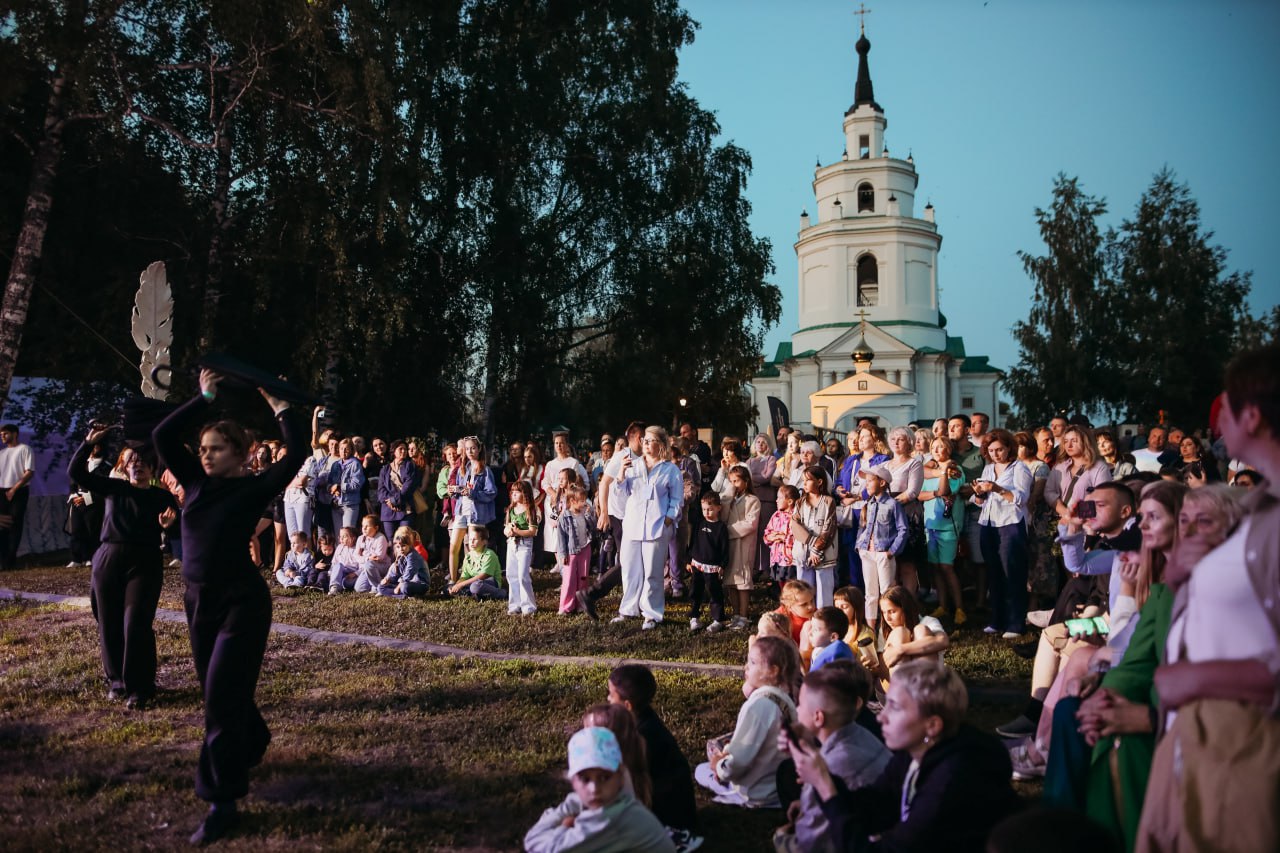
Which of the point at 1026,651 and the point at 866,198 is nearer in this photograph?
the point at 1026,651

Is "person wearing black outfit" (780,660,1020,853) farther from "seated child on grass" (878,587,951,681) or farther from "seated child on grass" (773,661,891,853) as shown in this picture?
"seated child on grass" (878,587,951,681)

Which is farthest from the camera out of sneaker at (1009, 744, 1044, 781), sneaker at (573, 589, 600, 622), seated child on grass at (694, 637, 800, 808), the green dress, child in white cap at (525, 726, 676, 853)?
sneaker at (573, 589, 600, 622)

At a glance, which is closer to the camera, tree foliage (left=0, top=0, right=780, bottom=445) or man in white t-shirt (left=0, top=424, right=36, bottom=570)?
man in white t-shirt (left=0, top=424, right=36, bottom=570)

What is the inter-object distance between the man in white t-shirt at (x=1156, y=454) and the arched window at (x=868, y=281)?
53596mm

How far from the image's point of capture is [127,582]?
6.55 meters

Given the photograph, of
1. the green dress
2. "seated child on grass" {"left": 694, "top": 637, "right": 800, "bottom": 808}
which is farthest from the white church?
Answer: the green dress

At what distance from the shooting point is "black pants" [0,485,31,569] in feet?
43.1

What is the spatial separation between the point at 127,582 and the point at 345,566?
18.2 ft

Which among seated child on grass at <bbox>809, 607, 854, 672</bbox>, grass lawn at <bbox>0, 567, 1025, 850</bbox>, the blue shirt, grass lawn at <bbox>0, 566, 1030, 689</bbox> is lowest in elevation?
grass lawn at <bbox>0, 567, 1025, 850</bbox>

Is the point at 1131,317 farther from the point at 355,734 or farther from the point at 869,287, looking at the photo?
the point at 355,734

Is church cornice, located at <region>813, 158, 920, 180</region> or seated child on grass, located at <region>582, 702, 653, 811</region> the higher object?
A: church cornice, located at <region>813, 158, 920, 180</region>

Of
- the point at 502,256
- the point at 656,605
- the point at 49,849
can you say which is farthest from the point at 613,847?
the point at 502,256

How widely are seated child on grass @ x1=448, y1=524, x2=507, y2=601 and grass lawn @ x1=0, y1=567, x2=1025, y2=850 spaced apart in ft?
5.61

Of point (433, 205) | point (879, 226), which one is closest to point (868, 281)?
point (879, 226)
